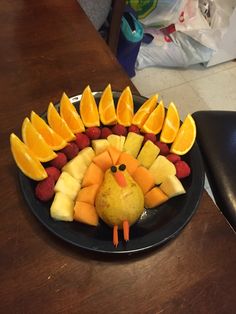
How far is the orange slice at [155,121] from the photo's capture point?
0.81 metres

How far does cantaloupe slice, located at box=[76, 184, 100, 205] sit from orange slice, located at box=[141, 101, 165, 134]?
203 mm

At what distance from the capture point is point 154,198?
Result: 0.71 m

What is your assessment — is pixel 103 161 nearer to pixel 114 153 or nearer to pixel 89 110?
pixel 114 153

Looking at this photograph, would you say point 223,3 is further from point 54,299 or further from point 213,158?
point 54,299

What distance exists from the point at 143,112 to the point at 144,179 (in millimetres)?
187

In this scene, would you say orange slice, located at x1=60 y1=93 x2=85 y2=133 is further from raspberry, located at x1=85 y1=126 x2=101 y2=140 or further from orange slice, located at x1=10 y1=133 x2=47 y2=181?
orange slice, located at x1=10 y1=133 x2=47 y2=181

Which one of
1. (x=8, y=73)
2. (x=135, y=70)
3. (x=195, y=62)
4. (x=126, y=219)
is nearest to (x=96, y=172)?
(x=126, y=219)

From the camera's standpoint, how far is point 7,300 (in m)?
0.61

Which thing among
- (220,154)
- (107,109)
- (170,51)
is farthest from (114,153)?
(170,51)

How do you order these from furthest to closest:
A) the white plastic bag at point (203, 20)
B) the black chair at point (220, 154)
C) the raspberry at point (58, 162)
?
1. the white plastic bag at point (203, 20)
2. the black chair at point (220, 154)
3. the raspberry at point (58, 162)

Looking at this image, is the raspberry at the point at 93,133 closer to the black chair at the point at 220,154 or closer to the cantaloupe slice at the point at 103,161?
the cantaloupe slice at the point at 103,161

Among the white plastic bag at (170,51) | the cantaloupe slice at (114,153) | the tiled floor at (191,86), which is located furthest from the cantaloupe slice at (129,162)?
the white plastic bag at (170,51)

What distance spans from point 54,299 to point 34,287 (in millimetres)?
43

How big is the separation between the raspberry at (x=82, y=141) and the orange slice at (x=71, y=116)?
0.05 feet
